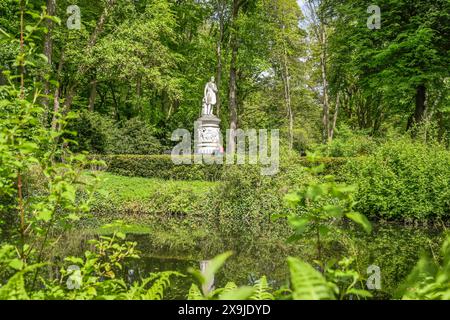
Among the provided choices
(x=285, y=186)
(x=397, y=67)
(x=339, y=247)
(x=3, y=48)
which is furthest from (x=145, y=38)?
(x=339, y=247)

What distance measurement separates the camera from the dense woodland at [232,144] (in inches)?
171

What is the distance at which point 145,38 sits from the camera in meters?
20.1

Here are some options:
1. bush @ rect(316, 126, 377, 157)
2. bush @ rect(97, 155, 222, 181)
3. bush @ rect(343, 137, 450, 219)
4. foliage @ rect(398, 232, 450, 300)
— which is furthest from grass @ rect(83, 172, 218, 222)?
foliage @ rect(398, 232, 450, 300)

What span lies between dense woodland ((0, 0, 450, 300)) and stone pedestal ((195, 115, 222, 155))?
175 centimetres

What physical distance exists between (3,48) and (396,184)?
13.1 meters

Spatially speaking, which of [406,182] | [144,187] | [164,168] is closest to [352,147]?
[406,182]

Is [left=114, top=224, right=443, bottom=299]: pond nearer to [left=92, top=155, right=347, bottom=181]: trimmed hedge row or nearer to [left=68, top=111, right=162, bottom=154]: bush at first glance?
[left=92, top=155, right=347, bottom=181]: trimmed hedge row

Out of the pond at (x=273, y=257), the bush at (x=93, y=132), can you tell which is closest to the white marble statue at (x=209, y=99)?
the bush at (x=93, y=132)

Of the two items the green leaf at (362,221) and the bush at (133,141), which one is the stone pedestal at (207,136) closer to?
the bush at (133,141)

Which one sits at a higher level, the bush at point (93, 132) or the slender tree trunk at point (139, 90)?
the slender tree trunk at point (139, 90)

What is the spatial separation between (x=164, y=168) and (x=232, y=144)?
5402 millimetres

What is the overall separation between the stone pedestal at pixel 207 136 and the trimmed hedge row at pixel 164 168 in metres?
3.77
